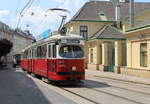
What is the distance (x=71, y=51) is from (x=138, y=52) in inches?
526

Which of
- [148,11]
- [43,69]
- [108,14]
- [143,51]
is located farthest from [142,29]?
[108,14]

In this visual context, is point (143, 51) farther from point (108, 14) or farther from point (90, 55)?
point (108, 14)

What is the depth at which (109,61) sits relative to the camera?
138ft

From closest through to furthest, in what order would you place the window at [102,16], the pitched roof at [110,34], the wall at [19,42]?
the pitched roof at [110,34] → the window at [102,16] → the wall at [19,42]

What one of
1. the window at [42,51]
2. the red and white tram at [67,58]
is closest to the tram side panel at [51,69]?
the red and white tram at [67,58]

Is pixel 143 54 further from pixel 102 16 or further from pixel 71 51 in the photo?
pixel 102 16

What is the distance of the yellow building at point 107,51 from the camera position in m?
37.6

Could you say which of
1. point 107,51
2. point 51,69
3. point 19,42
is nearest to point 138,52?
point 107,51

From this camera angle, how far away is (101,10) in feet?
201

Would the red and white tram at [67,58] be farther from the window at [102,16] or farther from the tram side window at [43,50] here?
the window at [102,16]

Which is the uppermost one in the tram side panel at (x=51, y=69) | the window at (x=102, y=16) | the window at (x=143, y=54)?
→ the window at (x=102, y=16)

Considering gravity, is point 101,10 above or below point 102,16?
above

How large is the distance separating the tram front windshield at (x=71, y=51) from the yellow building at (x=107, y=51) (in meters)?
16.7

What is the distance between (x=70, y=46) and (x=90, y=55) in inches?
1164
